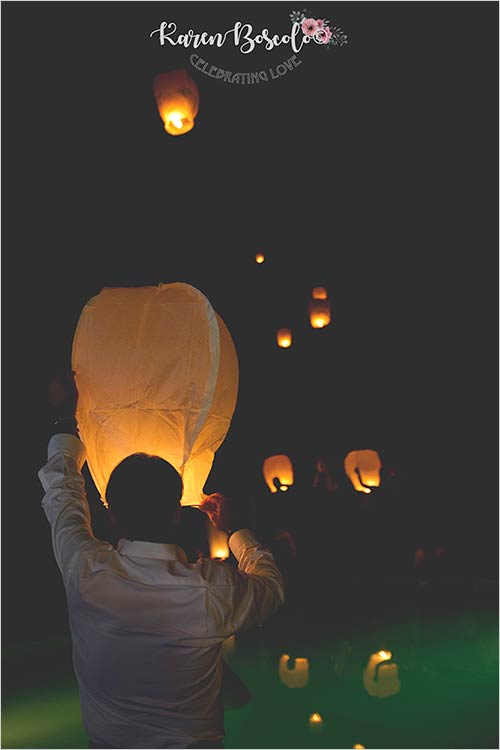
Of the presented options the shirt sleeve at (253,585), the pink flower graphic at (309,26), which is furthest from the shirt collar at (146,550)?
the pink flower graphic at (309,26)

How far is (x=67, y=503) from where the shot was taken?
126 cm

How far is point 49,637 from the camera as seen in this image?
5.43m

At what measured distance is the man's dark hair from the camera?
48.6 inches

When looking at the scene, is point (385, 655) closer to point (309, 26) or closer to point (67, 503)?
point (309, 26)

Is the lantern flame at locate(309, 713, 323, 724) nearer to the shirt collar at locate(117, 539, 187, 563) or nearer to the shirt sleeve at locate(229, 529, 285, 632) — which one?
the shirt sleeve at locate(229, 529, 285, 632)

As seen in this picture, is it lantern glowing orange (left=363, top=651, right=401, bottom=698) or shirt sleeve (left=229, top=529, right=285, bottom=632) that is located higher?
shirt sleeve (left=229, top=529, right=285, bottom=632)

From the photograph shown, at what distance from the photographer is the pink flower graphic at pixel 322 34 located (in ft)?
10.5

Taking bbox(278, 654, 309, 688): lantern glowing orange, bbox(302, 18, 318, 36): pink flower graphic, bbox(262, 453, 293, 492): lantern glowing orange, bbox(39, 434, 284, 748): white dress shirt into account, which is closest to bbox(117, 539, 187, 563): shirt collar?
bbox(39, 434, 284, 748): white dress shirt

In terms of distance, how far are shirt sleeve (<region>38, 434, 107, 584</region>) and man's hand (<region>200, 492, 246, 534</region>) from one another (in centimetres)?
29

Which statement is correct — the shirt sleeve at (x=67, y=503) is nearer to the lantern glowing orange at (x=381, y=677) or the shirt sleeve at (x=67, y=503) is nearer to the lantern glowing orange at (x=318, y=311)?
the lantern glowing orange at (x=381, y=677)

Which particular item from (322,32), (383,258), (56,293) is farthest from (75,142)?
(383,258)

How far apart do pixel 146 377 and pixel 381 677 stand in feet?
12.3

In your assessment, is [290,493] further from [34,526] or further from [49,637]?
[34,526]

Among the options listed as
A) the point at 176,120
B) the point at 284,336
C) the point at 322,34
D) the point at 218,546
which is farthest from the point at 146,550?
the point at 284,336
